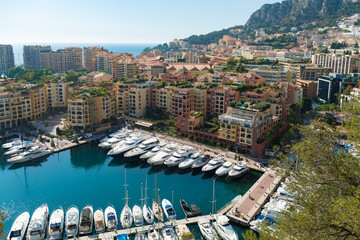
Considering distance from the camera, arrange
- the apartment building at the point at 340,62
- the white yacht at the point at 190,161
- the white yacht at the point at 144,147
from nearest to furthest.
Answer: the white yacht at the point at 190,161 < the white yacht at the point at 144,147 < the apartment building at the point at 340,62

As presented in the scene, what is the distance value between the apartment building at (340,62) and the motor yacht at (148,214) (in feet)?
202

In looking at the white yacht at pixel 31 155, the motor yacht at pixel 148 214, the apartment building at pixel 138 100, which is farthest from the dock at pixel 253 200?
the apartment building at pixel 138 100

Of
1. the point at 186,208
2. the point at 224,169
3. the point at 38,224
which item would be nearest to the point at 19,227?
the point at 38,224

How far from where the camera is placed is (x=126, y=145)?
42281 millimetres

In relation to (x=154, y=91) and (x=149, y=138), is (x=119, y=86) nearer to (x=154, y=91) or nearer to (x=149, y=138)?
(x=154, y=91)

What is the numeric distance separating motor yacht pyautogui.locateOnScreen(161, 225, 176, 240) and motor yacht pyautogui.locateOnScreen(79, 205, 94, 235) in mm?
5778

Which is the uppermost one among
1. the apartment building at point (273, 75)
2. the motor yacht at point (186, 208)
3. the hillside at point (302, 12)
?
the hillside at point (302, 12)

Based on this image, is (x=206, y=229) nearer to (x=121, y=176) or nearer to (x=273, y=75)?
(x=121, y=176)

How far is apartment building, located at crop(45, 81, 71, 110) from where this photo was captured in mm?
59625

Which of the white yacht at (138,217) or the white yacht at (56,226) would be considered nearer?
the white yacht at (56,226)

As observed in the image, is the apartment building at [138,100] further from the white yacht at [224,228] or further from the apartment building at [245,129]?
the white yacht at [224,228]

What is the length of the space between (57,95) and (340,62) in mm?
60929

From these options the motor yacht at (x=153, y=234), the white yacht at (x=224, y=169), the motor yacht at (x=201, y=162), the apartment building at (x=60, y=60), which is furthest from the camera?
the apartment building at (x=60, y=60)

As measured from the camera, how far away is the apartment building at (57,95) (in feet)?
196
